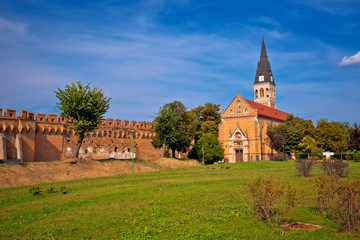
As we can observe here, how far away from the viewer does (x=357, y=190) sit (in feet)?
25.7

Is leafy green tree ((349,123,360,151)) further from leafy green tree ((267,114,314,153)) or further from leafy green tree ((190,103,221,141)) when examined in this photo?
leafy green tree ((190,103,221,141))

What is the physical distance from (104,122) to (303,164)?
33212mm

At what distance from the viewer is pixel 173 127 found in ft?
141

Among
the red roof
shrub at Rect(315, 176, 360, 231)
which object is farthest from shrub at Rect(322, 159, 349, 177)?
the red roof

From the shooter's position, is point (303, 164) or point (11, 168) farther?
point (11, 168)

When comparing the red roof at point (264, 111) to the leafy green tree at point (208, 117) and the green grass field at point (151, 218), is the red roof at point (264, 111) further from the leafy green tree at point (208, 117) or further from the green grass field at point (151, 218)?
the green grass field at point (151, 218)

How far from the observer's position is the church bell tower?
87.9 metres

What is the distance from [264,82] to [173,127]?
5265cm

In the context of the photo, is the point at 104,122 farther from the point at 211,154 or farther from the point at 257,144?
the point at 257,144

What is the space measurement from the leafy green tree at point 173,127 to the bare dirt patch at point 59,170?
746 cm

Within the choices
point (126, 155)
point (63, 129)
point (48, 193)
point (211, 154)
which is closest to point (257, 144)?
point (211, 154)

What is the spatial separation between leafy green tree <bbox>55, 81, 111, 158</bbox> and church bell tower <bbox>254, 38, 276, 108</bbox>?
64.3 metres

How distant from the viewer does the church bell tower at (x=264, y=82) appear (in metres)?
87.9

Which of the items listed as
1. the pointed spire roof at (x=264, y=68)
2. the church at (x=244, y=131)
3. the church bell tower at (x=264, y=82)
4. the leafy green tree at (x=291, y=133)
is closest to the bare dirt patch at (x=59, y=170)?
the leafy green tree at (x=291, y=133)
